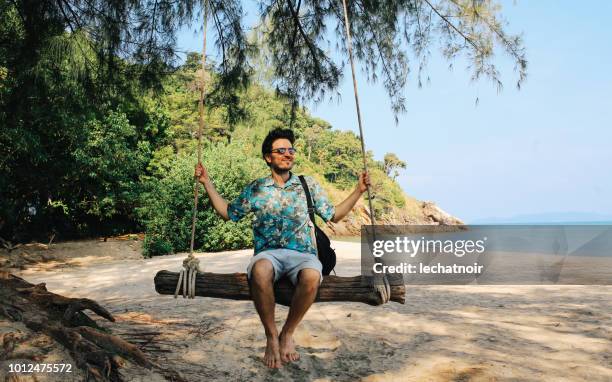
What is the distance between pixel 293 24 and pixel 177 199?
6238 mm

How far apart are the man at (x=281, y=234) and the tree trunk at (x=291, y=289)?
0.18 feet

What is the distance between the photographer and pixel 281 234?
2.96m

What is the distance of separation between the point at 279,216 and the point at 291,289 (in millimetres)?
437

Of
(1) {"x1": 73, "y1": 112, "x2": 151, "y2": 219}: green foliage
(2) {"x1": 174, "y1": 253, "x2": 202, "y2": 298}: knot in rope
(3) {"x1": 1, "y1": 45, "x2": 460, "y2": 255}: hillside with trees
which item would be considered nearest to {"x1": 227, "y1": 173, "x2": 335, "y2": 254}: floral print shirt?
(2) {"x1": 174, "y1": 253, "x2": 202, "y2": 298}: knot in rope

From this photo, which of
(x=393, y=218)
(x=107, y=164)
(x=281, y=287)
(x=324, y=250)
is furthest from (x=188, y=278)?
(x=393, y=218)

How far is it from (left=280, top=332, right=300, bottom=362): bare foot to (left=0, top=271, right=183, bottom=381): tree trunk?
0.62 metres

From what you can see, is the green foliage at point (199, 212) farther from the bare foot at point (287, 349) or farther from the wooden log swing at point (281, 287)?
the bare foot at point (287, 349)

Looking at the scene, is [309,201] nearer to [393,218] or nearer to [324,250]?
[324,250]

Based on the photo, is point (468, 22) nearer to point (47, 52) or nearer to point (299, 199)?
point (299, 199)

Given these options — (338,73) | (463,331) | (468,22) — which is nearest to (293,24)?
(338,73)

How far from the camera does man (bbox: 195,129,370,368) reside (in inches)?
109

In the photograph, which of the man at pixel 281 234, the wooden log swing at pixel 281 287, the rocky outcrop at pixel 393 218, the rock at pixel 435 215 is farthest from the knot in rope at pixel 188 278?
the rock at pixel 435 215

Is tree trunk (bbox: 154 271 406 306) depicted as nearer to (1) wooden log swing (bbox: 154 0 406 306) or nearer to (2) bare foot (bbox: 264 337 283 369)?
(1) wooden log swing (bbox: 154 0 406 306)

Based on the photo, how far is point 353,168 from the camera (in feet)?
96.6
